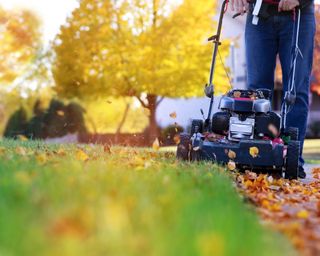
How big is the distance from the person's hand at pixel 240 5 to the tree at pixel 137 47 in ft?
30.5

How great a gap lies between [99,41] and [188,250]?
13.6 m

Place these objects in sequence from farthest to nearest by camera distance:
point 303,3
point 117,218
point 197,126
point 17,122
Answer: point 17,122 < point 303,3 < point 197,126 < point 117,218

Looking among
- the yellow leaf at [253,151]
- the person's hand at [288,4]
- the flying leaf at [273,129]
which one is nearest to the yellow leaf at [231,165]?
the yellow leaf at [253,151]

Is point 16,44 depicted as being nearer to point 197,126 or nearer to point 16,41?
point 16,41

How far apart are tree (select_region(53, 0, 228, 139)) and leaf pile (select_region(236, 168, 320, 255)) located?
10121mm

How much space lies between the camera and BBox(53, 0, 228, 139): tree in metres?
15.0

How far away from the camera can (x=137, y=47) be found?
15.1 m

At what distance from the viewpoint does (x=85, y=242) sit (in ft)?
5.64

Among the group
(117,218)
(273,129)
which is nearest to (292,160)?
(273,129)

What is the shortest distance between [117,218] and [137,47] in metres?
13.5

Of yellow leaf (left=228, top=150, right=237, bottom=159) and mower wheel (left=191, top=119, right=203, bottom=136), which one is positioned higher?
mower wheel (left=191, top=119, right=203, bottom=136)

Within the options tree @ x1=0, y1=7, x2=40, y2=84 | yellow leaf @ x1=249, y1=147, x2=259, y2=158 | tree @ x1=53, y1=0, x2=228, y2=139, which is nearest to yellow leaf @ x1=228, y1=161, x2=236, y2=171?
yellow leaf @ x1=249, y1=147, x2=259, y2=158

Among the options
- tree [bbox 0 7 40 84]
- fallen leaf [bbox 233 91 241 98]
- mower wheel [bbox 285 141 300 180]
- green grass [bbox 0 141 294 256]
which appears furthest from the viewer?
tree [bbox 0 7 40 84]

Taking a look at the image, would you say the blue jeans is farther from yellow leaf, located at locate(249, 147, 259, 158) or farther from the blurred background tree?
the blurred background tree
